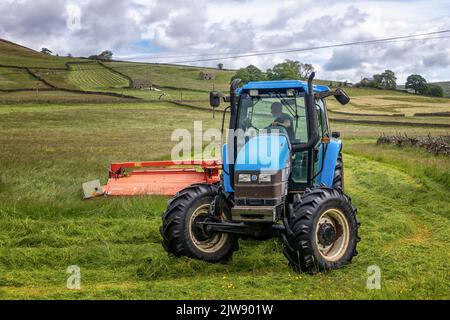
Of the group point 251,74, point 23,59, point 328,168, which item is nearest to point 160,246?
point 328,168

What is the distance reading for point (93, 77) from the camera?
7050 cm

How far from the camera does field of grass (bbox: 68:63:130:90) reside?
64.1 m

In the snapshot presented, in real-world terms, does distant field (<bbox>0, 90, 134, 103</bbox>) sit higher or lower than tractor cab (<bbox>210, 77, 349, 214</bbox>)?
higher

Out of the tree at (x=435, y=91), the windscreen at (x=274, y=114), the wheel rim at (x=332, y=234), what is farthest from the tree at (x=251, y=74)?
the wheel rim at (x=332, y=234)

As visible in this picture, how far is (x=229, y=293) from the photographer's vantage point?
541 cm

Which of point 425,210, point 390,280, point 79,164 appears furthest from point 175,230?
point 79,164

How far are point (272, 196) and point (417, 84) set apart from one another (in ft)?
301

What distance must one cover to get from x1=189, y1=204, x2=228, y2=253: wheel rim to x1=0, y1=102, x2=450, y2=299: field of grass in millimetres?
286

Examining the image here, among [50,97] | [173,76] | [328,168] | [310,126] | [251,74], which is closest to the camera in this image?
[310,126]

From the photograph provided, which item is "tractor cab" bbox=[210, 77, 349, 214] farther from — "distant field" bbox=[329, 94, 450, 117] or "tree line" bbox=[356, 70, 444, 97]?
"tree line" bbox=[356, 70, 444, 97]

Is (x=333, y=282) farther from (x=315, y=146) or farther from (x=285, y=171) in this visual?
(x=315, y=146)

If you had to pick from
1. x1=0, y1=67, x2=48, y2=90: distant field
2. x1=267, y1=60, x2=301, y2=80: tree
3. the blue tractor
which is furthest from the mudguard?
x1=267, y1=60, x2=301, y2=80: tree

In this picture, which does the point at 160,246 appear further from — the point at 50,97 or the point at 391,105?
the point at 391,105
